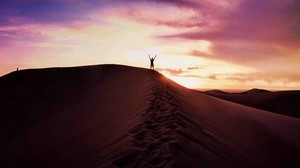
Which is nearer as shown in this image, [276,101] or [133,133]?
[133,133]

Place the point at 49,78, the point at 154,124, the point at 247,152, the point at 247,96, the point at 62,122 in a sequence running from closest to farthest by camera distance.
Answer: the point at 154,124 → the point at 247,152 → the point at 62,122 → the point at 49,78 → the point at 247,96

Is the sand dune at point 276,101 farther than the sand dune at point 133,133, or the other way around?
the sand dune at point 276,101

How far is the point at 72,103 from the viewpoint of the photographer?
16906mm

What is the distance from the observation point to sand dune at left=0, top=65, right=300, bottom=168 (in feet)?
22.3

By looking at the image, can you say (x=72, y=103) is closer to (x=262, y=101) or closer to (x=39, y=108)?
(x=39, y=108)

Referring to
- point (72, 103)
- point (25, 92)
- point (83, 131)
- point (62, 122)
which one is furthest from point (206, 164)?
point (25, 92)

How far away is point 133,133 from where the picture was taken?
301 inches

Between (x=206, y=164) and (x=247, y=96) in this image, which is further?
(x=247, y=96)

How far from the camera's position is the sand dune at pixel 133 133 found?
267 inches

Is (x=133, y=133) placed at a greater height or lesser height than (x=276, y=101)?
greater

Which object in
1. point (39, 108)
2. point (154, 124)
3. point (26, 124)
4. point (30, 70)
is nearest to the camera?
point (154, 124)

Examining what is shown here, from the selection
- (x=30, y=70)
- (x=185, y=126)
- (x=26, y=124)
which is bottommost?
(x=26, y=124)

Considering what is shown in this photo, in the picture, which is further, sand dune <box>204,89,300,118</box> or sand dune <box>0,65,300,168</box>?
sand dune <box>204,89,300,118</box>

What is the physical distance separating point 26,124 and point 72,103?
2539mm
